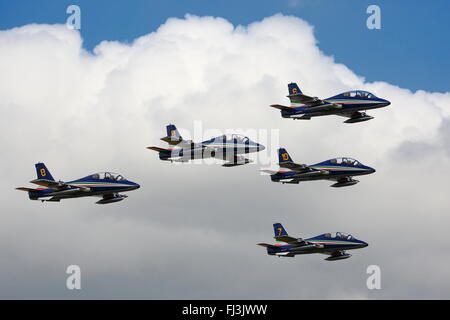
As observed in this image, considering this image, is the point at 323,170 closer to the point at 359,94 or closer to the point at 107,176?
the point at 359,94

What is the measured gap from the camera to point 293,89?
13488cm

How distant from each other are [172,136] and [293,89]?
1797 cm

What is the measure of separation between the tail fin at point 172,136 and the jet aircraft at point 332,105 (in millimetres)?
14253

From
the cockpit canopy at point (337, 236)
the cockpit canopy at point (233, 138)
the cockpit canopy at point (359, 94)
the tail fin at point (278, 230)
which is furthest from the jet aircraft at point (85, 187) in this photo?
the cockpit canopy at point (359, 94)

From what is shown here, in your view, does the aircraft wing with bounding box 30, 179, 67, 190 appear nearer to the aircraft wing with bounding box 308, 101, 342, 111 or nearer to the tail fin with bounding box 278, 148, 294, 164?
the tail fin with bounding box 278, 148, 294, 164

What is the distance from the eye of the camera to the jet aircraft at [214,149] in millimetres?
132000

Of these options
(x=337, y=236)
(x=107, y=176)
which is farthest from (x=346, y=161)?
(x=107, y=176)

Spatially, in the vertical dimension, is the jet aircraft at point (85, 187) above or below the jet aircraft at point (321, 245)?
above

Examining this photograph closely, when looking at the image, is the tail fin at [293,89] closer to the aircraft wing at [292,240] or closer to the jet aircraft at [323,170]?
the jet aircraft at [323,170]

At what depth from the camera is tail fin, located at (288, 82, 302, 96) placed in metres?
134

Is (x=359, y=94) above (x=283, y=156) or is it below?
above

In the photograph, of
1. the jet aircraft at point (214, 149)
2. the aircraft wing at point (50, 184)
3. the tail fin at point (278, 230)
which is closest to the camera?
the aircraft wing at point (50, 184)
